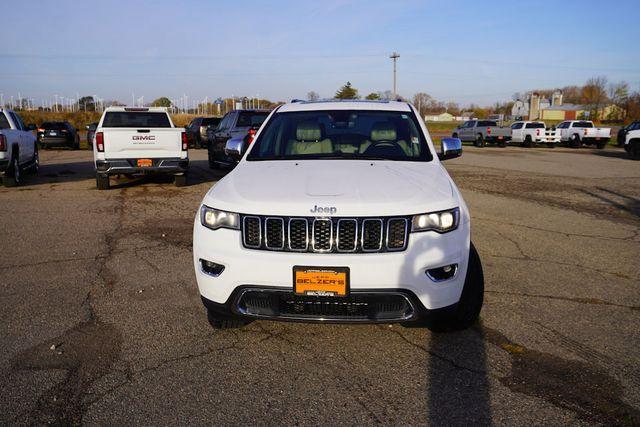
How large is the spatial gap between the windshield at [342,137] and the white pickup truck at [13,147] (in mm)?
9116

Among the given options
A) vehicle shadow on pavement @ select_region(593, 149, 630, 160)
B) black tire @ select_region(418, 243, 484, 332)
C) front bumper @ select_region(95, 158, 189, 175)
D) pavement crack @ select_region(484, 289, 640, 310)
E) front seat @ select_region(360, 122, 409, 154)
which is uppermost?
front seat @ select_region(360, 122, 409, 154)

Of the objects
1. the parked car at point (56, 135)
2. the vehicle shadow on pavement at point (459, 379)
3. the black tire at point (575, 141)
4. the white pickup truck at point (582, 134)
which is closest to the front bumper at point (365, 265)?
the vehicle shadow on pavement at point (459, 379)

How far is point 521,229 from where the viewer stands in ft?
26.3

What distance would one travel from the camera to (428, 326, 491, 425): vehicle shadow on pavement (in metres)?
2.91

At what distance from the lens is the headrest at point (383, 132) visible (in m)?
5.05

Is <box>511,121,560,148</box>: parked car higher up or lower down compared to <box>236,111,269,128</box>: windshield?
lower down

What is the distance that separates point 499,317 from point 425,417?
1.73 metres

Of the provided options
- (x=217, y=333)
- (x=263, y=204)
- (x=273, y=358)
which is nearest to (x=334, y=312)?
(x=273, y=358)

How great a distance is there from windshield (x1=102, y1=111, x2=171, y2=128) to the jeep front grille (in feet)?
33.5

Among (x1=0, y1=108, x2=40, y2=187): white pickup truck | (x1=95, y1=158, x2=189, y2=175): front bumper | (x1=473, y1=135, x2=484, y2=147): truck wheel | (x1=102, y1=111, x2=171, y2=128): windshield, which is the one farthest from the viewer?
(x1=473, y1=135, x2=484, y2=147): truck wheel

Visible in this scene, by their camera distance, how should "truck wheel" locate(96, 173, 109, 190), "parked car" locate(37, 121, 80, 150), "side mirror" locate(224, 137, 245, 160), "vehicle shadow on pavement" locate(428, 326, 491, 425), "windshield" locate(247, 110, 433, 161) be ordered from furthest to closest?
"parked car" locate(37, 121, 80, 150), "truck wheel" locate(96, 173, 109, 190), "side mirror" locate(224, 137, 245, 160), "windshield" locate(247, 110, 433, 161), "vehicle shadow on pavement" locate(428, 326, 491, 425)

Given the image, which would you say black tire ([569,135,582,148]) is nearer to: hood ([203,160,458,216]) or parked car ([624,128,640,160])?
parked car ([624,128,640,160])

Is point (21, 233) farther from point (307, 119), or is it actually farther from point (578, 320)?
point (578, 320)

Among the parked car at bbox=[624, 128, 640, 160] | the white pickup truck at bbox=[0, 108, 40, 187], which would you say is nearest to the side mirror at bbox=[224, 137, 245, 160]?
the white pickup truck at bbox=[0, 108, 40, 187]
